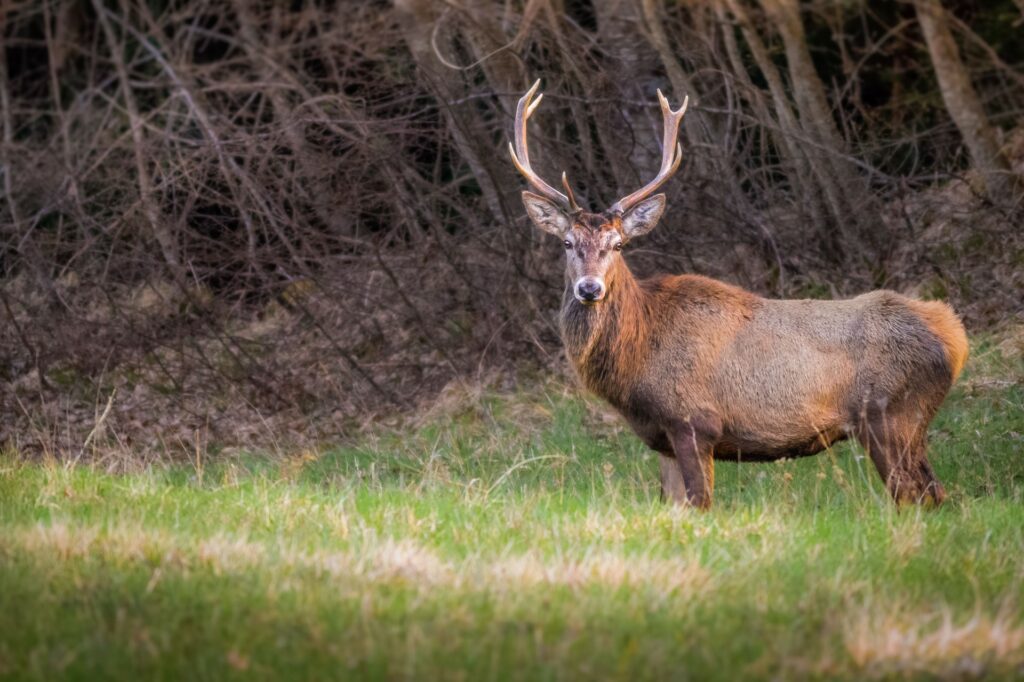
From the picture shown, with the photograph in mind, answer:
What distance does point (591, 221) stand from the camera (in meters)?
8.74

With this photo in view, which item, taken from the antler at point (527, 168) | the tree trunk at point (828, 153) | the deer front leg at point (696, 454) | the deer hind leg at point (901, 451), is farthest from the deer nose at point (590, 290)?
the tree trunk at point (828, 153)

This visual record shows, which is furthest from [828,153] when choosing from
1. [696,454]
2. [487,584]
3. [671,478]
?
[487,584]

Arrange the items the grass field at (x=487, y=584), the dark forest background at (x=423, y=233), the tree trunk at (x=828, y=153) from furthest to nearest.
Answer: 1. the tree trunk at (x=828, y=153)
2. the dark forest background at (x=423, y=233)
3. the grass field at (x=487, y=584)

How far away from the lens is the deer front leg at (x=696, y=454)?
818cm

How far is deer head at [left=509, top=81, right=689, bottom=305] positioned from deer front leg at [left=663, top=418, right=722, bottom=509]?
3.10 feet

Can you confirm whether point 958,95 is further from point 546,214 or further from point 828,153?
point 546,214

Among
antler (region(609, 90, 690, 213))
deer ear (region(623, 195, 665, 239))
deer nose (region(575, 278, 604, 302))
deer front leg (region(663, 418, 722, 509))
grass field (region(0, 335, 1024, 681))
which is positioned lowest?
deer front leg (region(663, 418, 722, 509))

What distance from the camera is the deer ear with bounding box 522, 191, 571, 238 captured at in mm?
9023

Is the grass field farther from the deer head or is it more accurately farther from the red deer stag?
the deer head

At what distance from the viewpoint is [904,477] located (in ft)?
27.1

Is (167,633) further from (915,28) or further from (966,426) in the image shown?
(915,28)

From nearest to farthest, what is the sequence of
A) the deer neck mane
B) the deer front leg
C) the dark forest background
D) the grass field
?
the grass field, the deer front leg, the deer neck mane, the dark forest background

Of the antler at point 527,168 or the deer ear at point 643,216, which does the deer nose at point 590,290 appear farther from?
the deer ear at point 643,216

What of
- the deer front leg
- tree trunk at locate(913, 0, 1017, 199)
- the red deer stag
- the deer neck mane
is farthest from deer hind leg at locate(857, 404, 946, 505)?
tree trunk at locate(913, 0, 1017, 199)
